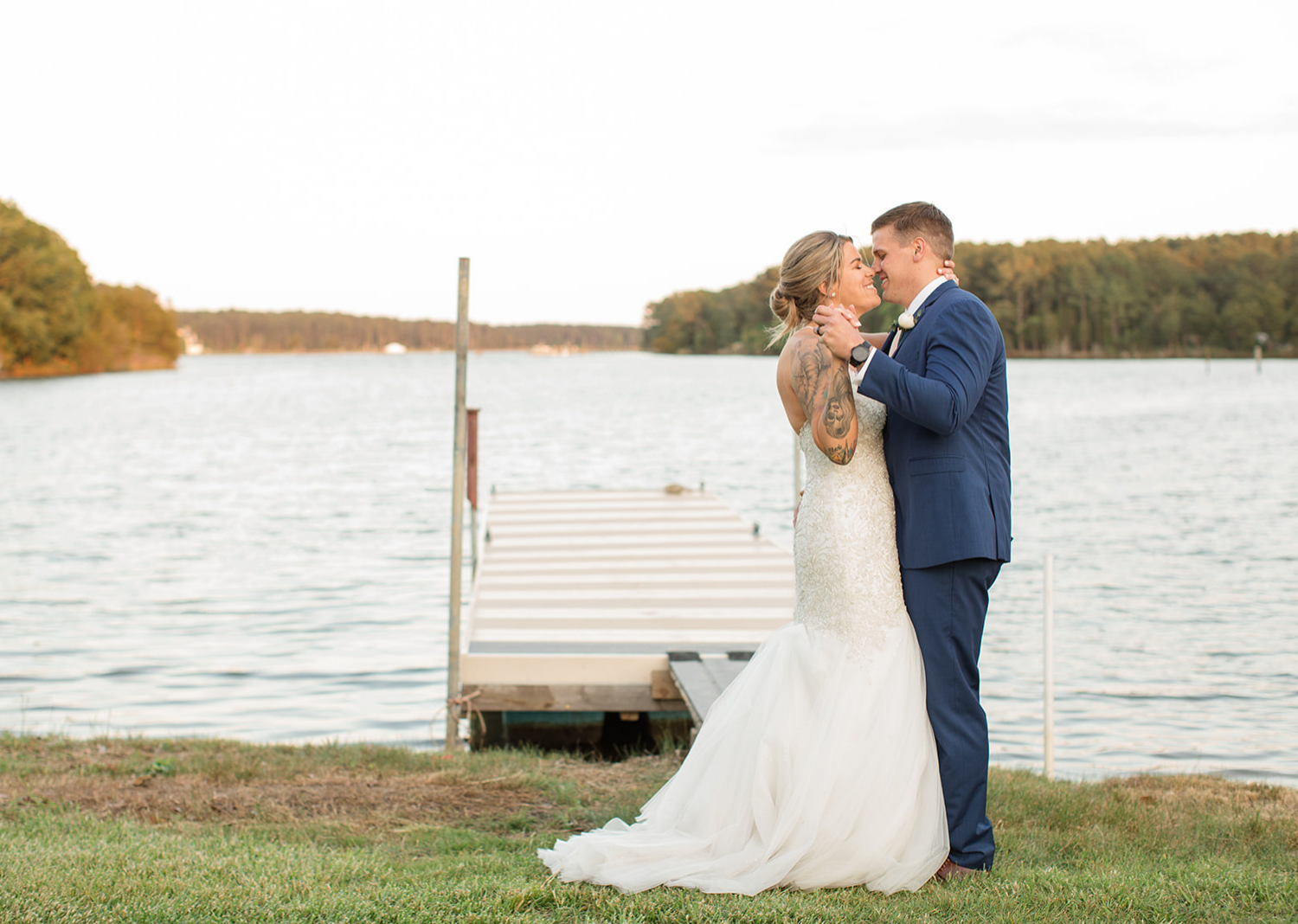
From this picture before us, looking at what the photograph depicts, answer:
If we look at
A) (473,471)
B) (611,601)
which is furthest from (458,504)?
(473,471)

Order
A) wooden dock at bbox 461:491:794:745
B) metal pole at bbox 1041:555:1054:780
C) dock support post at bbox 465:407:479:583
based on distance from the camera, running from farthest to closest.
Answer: dock support post at bbox 465:407:479:583
wooden dock at bbox 461:491:794:745
metal pole at bbox 1041:555:1054:780

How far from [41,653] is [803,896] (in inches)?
408

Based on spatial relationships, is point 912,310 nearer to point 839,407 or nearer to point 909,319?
point 909,319

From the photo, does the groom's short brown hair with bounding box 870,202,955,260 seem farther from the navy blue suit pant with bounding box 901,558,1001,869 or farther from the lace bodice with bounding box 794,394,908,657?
the navy blue suit pant with bounding box 901,558,1001,869

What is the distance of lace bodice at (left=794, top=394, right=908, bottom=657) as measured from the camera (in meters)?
3.74

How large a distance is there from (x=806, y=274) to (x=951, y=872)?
198 cm

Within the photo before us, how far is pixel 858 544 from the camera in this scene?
12.4 ft

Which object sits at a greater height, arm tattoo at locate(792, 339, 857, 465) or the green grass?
arm tattoo at locate(792, 339, 857, 465)

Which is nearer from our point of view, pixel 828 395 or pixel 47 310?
pixel 828 395

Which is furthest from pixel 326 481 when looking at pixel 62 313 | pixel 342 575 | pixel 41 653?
pixel 62 313

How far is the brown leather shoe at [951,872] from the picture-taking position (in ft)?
12.2

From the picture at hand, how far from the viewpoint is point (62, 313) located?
8519cm

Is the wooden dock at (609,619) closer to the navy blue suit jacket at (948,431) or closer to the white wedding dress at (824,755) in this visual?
the white wedding dress at (824,755)

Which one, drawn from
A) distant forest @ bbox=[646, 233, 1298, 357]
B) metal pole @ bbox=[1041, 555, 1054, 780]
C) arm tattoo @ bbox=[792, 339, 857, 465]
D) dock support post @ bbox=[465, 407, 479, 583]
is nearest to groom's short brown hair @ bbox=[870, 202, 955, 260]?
arm tattoo @ bbox=[792, 339, 857, 465]
